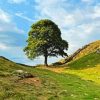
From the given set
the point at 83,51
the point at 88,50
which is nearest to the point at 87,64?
the point at 88,50

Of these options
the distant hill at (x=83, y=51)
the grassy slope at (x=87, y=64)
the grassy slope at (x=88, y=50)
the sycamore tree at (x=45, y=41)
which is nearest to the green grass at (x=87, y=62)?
the grassy slope at (x=87, y=64)

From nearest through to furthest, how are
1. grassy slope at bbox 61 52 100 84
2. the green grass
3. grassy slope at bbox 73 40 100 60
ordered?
grassy slope at bbox 61 52 100 84, the green grass, grassy slope at bbox 73 40 100 60

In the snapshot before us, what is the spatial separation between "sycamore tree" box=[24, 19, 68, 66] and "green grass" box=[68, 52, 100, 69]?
14175 mm

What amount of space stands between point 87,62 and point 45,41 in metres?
19.7

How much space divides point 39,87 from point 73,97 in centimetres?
573

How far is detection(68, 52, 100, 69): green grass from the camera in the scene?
9245 cm

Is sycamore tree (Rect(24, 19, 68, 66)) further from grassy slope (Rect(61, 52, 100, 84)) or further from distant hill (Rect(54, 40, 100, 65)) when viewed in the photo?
grassy slope (Rect(61, 52, 100, 84))

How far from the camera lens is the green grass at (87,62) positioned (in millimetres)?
92450

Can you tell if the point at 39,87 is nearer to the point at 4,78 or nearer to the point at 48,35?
the point at 4,78

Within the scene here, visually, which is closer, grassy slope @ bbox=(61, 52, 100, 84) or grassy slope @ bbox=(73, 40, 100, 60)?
grassy slope @ bbox=(61, 52, 100, 84)

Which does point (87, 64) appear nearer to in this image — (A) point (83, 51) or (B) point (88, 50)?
(B) point (88, 50)

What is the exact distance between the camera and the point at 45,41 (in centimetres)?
11106

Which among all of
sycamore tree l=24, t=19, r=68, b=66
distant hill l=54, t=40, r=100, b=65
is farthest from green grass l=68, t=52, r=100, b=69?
sycamore tree l=24, t=19, r=68, b=66

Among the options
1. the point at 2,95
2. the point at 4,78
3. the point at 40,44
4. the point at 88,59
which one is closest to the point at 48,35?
the point at 40,44
